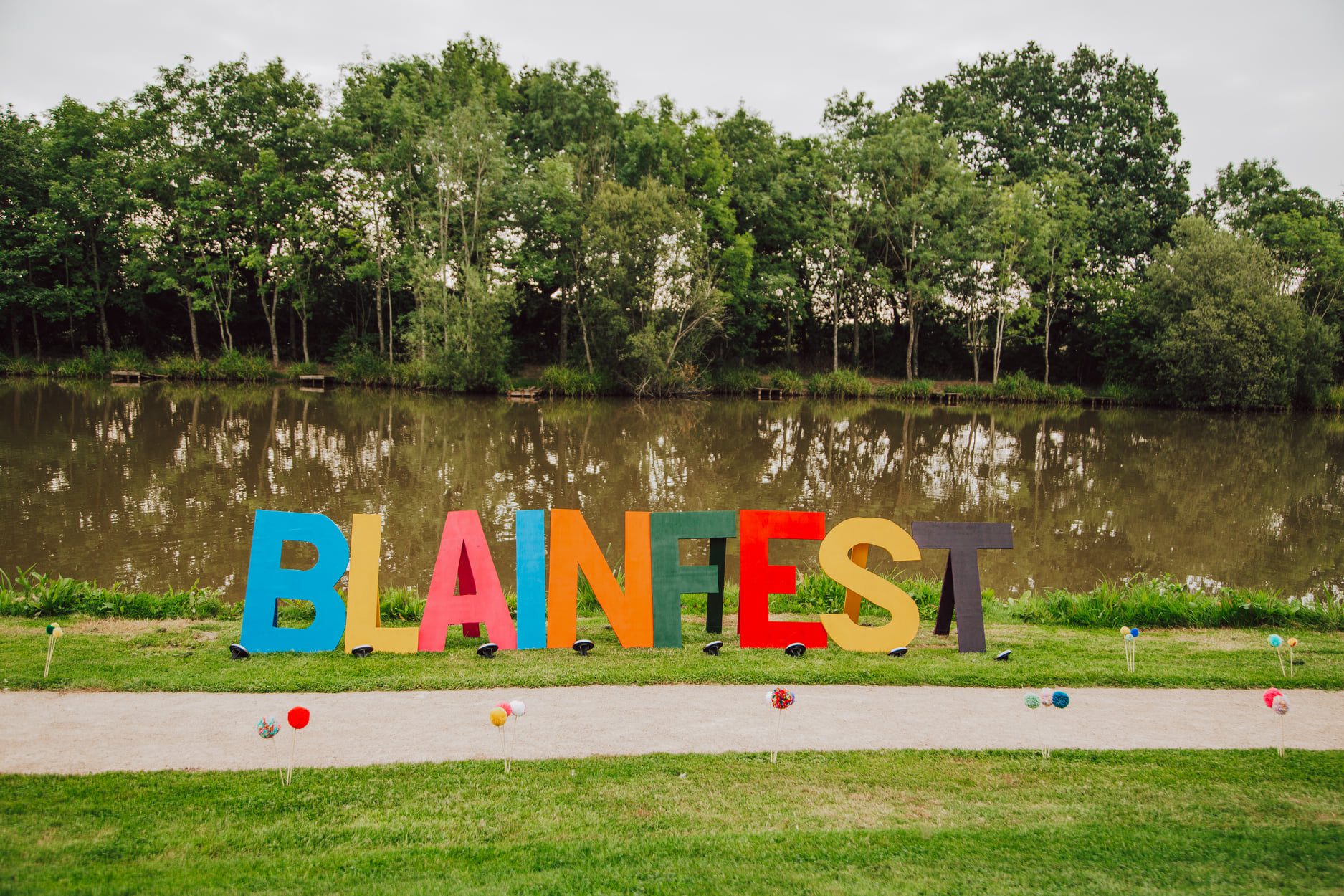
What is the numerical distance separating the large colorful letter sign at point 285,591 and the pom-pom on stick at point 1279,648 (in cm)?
802

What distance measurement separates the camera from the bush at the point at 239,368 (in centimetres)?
4509

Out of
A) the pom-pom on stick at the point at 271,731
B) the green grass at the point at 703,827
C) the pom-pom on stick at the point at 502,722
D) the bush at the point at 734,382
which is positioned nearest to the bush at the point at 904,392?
the bush at the point at 734,382

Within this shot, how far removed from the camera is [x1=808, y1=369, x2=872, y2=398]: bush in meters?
48.6

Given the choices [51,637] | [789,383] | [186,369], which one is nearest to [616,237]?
[789,383]

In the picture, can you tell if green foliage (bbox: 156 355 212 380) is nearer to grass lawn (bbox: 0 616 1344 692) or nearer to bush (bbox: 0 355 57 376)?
bush (bbox: 0 355 57 376)

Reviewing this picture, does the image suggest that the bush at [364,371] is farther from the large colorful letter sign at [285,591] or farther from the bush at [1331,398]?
the bush at [1331,398]

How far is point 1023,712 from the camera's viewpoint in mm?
6602

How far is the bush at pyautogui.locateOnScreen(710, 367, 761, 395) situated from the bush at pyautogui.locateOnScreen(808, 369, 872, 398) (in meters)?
3.29

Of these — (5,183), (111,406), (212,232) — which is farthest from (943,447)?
(5,183)

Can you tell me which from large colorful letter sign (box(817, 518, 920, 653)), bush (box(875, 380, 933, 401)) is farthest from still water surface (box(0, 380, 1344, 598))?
bush (box(875, 380, 933, 401))

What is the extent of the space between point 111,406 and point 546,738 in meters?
31.3

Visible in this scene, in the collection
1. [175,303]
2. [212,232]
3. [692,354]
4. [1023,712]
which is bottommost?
[1023,712]

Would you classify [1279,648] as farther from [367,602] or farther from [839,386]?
[839,386]

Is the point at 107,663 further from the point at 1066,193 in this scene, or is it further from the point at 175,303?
the point at 1066,193
